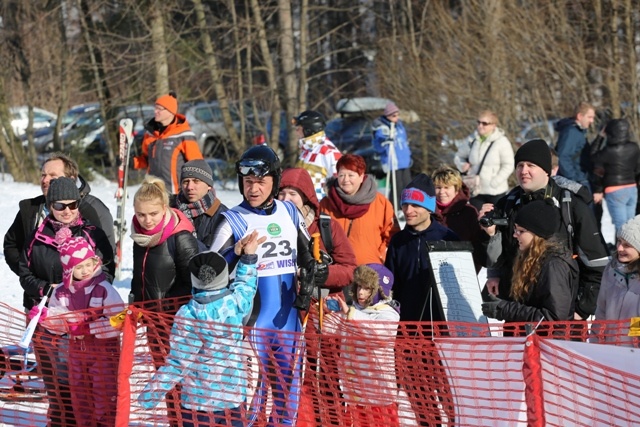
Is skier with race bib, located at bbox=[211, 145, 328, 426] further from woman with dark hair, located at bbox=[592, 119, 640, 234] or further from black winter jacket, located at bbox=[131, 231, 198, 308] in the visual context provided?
woman with dark hair, located at bbox=[592, 119, 640, 234]

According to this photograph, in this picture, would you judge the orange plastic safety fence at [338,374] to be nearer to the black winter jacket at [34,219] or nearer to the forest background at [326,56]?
the black winter jacket at [34,219]

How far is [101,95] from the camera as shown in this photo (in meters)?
20.0

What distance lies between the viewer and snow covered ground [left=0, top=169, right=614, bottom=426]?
21.2ft

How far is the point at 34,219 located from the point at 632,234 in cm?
351

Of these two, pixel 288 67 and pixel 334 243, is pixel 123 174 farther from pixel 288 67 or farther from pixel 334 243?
pixel 288 67

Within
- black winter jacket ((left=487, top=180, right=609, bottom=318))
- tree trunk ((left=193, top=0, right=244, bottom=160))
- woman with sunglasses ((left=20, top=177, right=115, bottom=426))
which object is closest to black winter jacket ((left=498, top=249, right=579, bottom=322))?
black winter jacket ((left=487, top=180, right=609, bottom=318))

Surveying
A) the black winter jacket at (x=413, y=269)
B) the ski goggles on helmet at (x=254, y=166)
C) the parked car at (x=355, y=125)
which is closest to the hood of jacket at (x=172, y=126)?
the black winter jacket at (x=413, y=269)

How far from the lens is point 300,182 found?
6066mm

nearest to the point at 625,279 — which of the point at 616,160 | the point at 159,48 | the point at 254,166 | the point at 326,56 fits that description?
the point at 254,166

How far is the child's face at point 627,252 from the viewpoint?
509 centimetres

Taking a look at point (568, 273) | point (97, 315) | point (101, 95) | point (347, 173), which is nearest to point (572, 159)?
point (347, 173)

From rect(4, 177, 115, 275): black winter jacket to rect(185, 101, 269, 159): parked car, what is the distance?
13392mm

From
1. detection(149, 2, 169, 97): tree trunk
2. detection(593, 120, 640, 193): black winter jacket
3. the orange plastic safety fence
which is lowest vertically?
the orange plastic safety fence

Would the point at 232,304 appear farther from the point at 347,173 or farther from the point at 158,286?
the point at 347,173
